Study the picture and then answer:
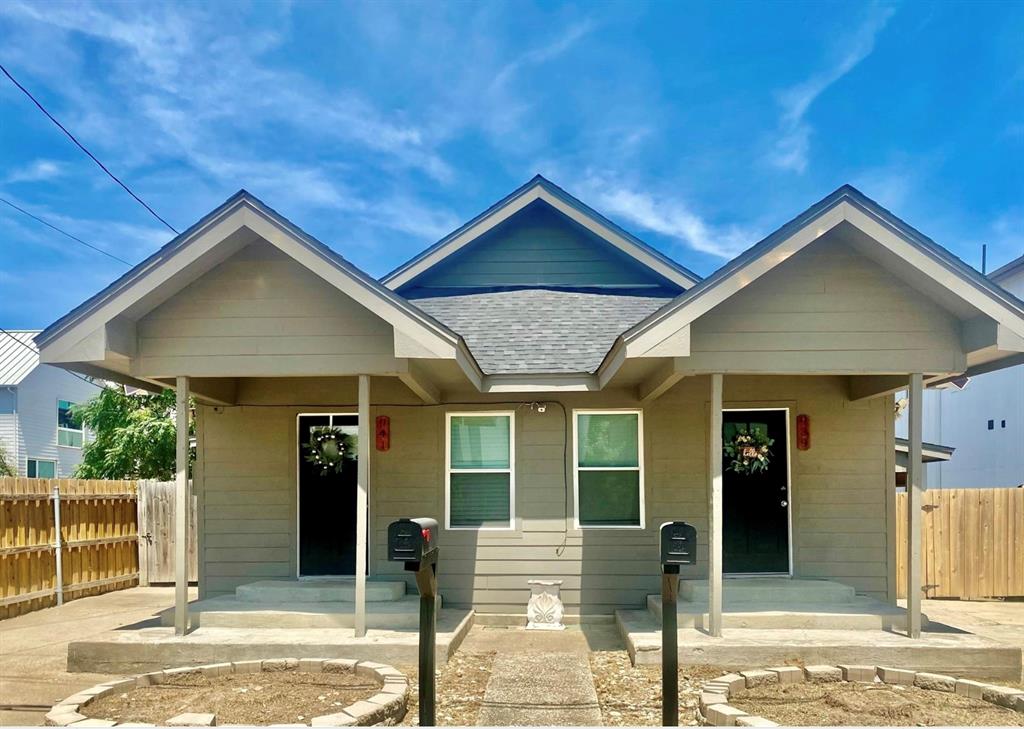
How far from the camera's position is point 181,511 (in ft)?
22.1

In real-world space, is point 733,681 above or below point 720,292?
below

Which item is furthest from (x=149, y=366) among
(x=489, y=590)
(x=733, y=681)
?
(x=733, y=681)

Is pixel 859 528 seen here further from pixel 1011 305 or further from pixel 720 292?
pixel 720 292

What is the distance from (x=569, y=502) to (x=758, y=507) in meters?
2.09

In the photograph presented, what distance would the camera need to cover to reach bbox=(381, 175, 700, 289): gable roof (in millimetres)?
9984

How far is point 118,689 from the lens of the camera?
5066 millimetres

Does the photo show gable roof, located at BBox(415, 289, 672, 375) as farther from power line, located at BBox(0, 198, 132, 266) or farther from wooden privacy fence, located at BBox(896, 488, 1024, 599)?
power line, located at BBox(0, 198, 132, 266)

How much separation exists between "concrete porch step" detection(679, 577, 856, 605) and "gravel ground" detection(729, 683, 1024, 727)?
7.43 ft

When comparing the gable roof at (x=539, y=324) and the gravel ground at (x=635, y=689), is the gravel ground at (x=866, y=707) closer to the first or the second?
the gravel ground at (x=635, y=689)

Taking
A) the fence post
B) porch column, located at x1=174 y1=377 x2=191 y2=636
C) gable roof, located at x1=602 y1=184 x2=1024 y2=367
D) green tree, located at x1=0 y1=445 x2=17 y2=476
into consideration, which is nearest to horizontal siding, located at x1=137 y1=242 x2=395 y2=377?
porch column, located at x1=174 y1=377 x2=191 y2=636

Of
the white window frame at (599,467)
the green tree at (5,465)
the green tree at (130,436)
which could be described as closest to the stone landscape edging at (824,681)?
the white window frame at (599,467)

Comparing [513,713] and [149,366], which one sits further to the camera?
[149,366]

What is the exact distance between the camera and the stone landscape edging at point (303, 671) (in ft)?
14.2

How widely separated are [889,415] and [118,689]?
7.66 meters
